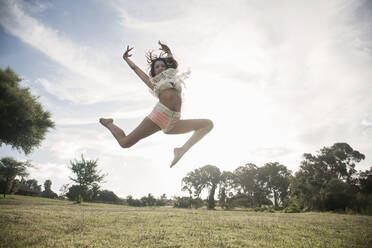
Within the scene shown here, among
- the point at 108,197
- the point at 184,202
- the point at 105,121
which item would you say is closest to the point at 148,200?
the point at 184,202

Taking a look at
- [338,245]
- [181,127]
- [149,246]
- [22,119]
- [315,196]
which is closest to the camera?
[181,127]

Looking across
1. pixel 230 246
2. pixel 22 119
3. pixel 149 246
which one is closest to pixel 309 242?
pixel 230 246

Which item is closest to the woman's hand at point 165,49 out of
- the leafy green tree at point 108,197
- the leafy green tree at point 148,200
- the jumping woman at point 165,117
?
the jumping woman at point 165,117

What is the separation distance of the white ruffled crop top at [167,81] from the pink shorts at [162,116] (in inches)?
11.7

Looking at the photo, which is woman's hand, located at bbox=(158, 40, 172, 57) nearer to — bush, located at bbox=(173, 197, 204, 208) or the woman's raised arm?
the woman's raised arm

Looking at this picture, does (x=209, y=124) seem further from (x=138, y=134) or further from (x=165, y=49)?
(x=165, y=49)

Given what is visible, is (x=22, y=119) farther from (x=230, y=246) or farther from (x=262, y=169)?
(x=262, y=169)

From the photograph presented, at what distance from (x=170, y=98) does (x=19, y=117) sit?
1013 inches

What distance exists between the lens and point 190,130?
12.4 ft

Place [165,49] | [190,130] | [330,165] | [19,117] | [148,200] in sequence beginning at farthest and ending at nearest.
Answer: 1. [148,200]
2. [330,165]
3. [19,117]
4. [165,49]
5. [190,130]

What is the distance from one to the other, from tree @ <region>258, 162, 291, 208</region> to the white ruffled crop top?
251ft

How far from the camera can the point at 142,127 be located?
3312 mm

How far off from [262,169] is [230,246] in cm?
7345

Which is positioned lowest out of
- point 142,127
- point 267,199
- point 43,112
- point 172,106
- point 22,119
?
point 267,199
